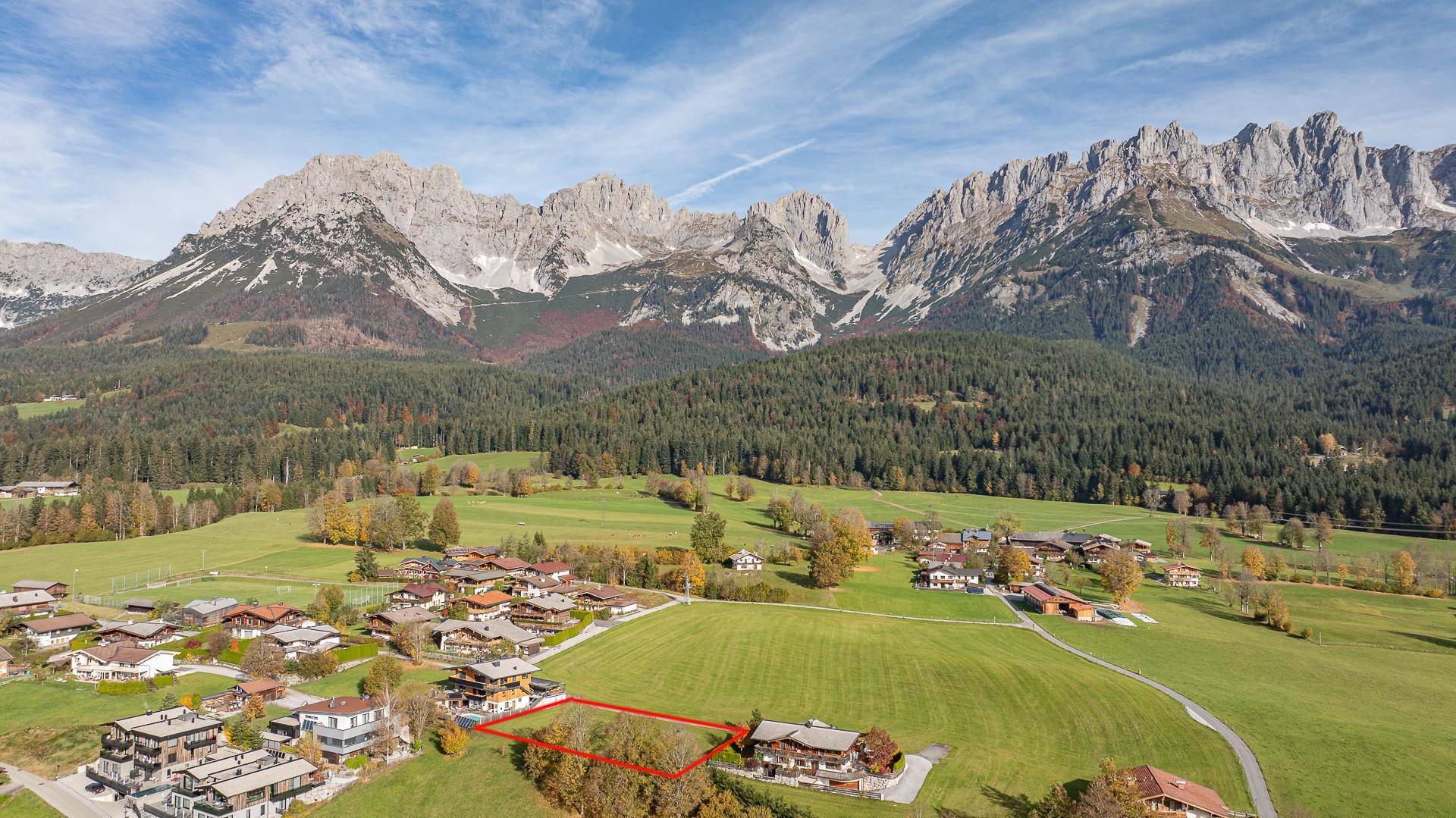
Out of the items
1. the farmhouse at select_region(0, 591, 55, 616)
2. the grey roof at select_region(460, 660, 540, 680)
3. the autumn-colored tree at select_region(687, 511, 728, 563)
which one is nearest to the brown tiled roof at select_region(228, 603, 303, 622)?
the farmhouse at select_region(0, 591, 55, 616)

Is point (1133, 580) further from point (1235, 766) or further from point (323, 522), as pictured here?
point (323, 522)

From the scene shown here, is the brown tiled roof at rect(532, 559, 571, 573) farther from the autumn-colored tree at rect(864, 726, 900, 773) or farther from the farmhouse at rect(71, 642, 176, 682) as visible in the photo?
the autumn-colored tree at rect(864, 726, 900, 773)

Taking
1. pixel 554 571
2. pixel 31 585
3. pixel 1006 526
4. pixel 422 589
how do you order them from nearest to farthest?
pixel 31 585 < pixel 422 589 < pixel 554 571 < pixel 1006 526

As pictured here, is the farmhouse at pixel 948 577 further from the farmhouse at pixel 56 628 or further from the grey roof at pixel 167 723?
the farmhouse at pixel 56 628

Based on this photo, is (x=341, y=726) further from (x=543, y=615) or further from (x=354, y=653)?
(x=543, y=615)

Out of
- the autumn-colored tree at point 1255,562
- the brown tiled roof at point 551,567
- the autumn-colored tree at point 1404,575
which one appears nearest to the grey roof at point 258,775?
the brown tiled roof at point 551,567

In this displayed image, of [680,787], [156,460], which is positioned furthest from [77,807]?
[156,460]

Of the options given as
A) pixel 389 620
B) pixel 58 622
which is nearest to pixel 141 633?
pixel 58 622
